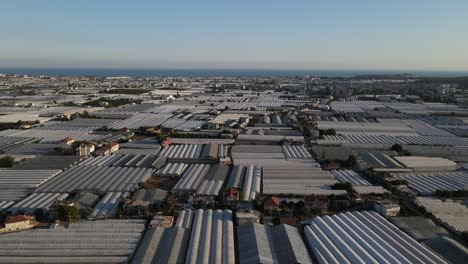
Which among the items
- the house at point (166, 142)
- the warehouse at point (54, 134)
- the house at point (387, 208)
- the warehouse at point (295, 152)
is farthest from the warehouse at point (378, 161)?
the warehouse at point (54, 134)

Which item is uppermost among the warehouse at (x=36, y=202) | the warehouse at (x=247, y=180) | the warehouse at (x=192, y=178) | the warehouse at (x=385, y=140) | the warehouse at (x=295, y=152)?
the warehouse at (x=385, y=140)

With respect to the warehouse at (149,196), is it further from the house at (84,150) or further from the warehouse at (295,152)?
the warehouse at (295,152)

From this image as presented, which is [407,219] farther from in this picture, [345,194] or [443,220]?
[345,194]

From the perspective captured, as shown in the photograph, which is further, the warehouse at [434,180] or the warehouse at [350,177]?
the warehouse at [350,177]

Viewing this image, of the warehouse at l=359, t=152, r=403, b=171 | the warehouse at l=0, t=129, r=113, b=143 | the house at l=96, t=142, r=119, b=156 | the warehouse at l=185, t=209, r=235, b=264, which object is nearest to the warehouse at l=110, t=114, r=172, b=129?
the warehouse at l=0, t=129, r=113, b=143

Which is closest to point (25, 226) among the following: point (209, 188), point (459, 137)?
point (209, 188)

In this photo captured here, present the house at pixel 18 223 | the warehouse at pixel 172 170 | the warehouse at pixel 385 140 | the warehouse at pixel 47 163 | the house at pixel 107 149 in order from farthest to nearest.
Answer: the warehouse at pixel 385 140 → the house at pixel 107 149 → the warehouse at pixel 47 163 → the warehouse at pixel 172 170 → the house at pixel 18 223
